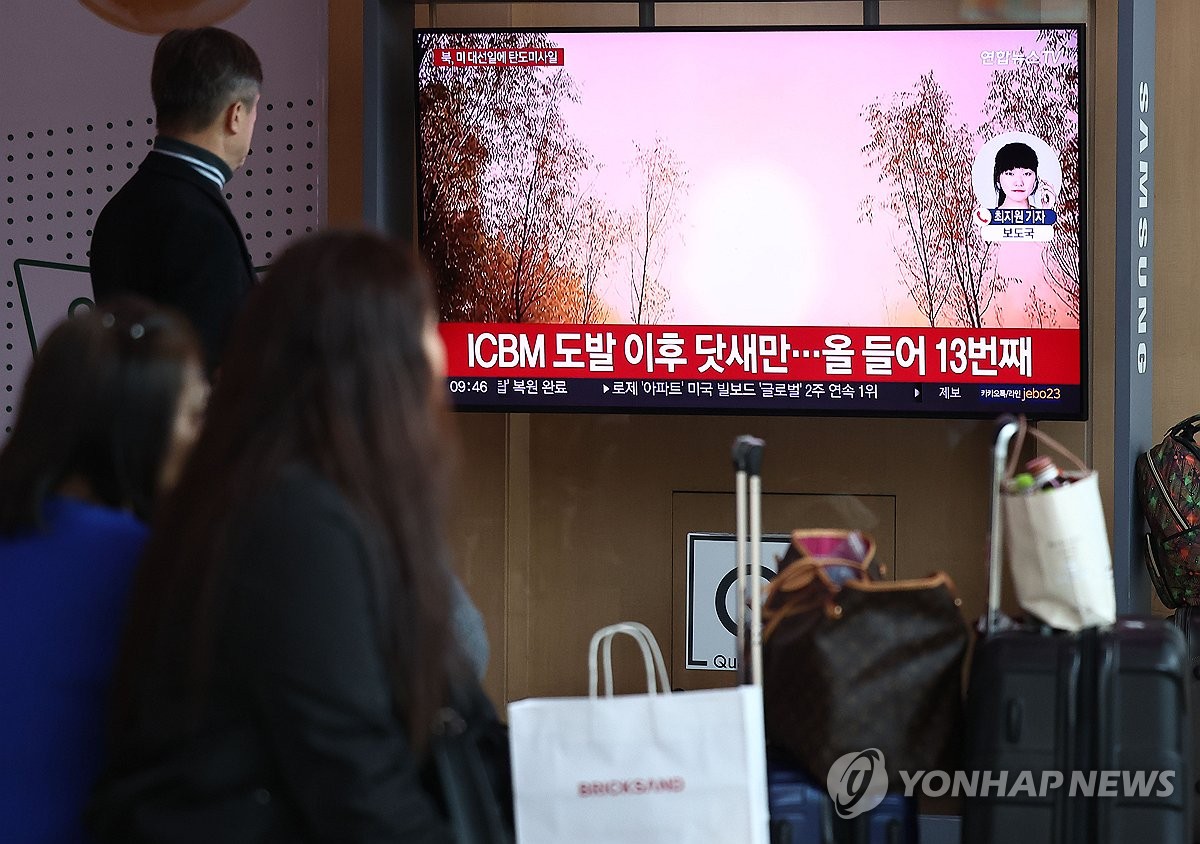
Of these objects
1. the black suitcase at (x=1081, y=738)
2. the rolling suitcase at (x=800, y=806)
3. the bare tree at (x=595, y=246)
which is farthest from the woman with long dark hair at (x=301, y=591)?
the bare tree at (x=595, y=246)

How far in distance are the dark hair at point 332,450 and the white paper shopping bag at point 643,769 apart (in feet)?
2.09

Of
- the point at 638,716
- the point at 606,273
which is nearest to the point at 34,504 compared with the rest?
the point at 638,716

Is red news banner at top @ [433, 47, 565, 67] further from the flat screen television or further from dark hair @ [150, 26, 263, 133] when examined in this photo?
dark hair @ [150, 26, 263, 133]

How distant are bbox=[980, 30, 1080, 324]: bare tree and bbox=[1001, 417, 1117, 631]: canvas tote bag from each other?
1329mm

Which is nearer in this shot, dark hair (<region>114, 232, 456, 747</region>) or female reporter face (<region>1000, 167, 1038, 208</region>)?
dark hair (<region>114, 232, 456, 747</region>)

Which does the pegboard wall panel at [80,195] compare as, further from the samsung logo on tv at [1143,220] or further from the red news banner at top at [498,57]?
the samsung logo on tv at [1143,220]

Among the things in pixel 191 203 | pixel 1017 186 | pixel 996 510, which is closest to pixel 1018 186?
pixel 1017 186

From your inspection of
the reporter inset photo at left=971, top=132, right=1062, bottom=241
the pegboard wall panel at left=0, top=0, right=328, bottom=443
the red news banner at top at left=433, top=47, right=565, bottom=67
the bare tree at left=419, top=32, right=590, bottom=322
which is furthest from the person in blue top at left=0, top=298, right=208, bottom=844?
the pegboard wall panel at left=0, top=0, right=328, bottom=443

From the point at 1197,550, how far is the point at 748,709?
1.71 m

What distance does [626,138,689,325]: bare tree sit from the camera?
3.78m

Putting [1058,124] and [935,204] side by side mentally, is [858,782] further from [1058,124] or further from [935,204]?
[1058,124]

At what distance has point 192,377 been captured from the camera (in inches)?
67.8

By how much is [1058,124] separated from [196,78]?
2.20m

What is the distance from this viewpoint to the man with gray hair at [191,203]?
2797 millimetres
